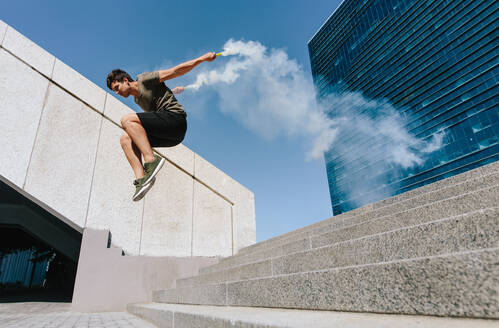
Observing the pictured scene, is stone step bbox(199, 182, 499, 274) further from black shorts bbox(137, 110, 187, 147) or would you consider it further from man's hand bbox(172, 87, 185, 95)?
man's hand bbox(172, 87, 185, 95)

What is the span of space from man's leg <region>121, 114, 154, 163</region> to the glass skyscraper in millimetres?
65235

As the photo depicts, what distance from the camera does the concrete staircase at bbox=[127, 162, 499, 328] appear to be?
1085 millimetres

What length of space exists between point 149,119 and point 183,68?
67 centimetres

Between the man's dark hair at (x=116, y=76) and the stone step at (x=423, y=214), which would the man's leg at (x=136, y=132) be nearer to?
the man's dark hair at (x=116, y=76)

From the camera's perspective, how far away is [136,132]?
9.80 ft

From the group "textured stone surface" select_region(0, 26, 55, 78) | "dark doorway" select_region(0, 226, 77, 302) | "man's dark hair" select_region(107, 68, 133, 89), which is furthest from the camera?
"dark doorway" select_region(0, 226, 77, 302)

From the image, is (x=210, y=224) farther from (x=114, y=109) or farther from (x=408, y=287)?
(x=408, y=287)

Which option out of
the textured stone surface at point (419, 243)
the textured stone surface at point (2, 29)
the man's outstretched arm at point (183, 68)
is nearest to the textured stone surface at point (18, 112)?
the textured stone surface at point (2, 29)

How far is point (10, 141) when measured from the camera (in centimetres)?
639

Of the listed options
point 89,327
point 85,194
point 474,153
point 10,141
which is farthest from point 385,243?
point 474,153

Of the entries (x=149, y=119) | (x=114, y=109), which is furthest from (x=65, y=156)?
(x=149, y=119)

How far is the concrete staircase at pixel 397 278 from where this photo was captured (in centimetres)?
108

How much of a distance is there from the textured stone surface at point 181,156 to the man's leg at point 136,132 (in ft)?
16.2

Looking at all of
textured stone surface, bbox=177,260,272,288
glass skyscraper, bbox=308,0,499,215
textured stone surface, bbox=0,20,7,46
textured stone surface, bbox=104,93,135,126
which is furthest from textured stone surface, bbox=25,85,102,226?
glass skyscraper, bbox=308,0,499,215
